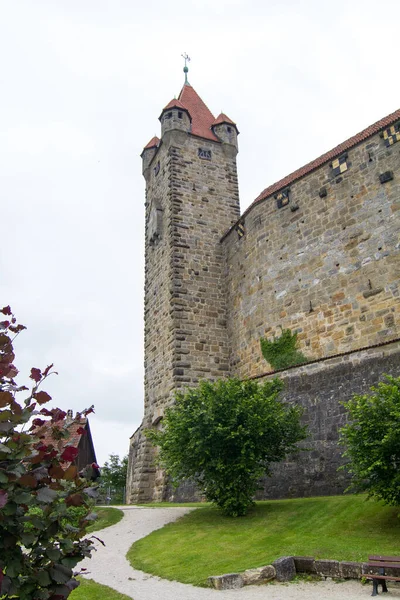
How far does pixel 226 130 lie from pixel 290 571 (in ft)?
73.9

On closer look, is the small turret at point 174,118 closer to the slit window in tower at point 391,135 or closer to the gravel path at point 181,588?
the slit window in tower at point 391,135

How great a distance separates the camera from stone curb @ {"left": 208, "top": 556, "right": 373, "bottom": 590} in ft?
25.4

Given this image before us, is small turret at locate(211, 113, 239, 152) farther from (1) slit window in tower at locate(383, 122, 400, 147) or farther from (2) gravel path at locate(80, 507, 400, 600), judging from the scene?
(2) gravel path at locate(80, 507, 400, 600)

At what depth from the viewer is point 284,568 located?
815 centimetres

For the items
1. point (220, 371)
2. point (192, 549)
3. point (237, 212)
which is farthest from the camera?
point (237, 212)

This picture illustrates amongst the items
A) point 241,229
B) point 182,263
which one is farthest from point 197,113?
point 182,263

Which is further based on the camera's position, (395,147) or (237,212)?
(237,212)

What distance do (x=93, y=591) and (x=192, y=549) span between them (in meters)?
2.93

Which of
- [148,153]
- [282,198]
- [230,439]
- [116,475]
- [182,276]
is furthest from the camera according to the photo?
[116,475]

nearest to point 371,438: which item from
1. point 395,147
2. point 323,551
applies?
point 323,551

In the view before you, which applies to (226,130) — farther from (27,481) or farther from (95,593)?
(27,481)

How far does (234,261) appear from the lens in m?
23.0

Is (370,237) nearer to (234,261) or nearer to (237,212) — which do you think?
(234,261)

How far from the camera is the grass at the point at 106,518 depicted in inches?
562
